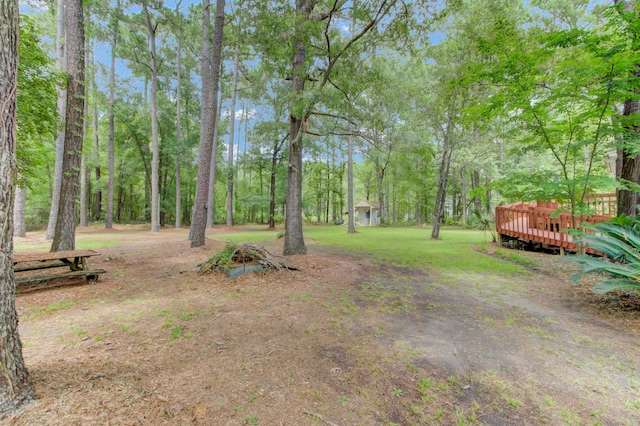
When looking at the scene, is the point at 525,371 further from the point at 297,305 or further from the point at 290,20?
the point at 290,20

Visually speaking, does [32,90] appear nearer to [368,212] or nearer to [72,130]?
[72,130]

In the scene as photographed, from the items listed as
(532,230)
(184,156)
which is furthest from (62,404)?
(184,156)

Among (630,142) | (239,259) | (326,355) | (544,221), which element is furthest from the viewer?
(544,221)

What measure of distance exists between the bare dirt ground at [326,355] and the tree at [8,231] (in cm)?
16

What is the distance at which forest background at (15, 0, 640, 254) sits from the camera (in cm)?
520

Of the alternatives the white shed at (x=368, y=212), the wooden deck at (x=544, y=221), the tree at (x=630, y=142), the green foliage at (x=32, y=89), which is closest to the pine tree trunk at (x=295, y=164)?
the green foliage at (x=32, y=89)

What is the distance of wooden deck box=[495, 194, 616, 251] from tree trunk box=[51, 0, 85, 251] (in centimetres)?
1195

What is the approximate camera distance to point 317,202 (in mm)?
34281

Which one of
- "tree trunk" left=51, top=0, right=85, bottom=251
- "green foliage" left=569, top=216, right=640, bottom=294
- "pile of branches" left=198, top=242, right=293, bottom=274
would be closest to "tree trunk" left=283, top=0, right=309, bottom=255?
"pile of branches" left=198, top=242, right=293, bottom=274

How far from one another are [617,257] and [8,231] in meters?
6.78

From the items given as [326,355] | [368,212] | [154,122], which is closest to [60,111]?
[154,122]

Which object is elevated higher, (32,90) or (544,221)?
(32,90)

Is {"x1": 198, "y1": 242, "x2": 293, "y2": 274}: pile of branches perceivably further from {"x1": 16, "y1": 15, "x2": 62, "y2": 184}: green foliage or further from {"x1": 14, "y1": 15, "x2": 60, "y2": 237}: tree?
{"x1": 14, "y1": 15, "x2": 60, "y2": 237}: tree

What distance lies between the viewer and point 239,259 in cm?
548
